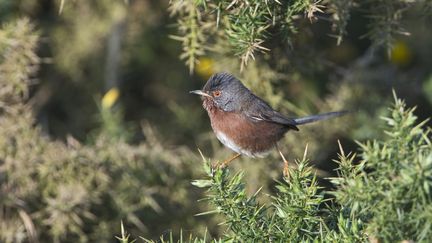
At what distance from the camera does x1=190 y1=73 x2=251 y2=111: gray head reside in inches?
171

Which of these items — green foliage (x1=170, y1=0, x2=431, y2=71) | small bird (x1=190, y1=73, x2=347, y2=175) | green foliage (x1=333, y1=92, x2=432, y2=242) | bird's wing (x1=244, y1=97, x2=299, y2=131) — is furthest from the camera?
bird's wing (x1=244, y1=97, x2=299, y2=131)

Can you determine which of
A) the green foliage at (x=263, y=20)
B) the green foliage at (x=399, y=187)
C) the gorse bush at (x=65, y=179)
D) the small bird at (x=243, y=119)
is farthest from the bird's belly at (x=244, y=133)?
the green foliage at (x=399, y=187)

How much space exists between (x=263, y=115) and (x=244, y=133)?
0.21 m

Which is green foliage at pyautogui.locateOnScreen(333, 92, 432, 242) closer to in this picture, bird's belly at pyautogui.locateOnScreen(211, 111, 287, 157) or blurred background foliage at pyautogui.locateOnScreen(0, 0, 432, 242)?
blurred background foliage at pyautogui.locateOnScreen(0, 0, 432, 242)

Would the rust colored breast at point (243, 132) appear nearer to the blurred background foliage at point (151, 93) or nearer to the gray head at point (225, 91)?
the gray head at point (225, 91)

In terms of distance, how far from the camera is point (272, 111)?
462cm

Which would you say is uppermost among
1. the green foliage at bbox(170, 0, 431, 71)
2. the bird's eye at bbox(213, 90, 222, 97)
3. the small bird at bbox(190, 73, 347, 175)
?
the green foliage at bbox(170, 0, 431, 71)

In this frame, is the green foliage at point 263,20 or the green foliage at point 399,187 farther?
the green foliage at point 263,20

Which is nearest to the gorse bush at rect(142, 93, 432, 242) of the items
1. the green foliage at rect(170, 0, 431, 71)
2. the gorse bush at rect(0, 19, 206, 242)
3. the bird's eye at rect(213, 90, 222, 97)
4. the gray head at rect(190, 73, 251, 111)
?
the green foliage at rect(170, 0, 431, 71)

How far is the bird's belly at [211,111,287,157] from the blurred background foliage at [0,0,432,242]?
0.34 m

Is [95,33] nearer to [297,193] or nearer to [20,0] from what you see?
[20,0]

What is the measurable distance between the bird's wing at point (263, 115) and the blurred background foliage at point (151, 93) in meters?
0.20

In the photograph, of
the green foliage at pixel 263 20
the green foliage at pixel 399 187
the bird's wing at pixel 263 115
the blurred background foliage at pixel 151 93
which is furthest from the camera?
the bird's wing at pixel 263 115

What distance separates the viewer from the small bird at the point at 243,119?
4441mm
